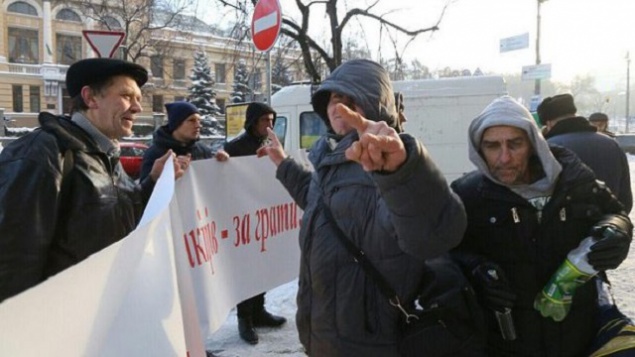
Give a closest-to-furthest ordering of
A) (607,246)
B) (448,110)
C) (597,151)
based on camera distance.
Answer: (607,246) → (597,151) → (448,110)

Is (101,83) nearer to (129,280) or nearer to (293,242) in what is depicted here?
(129,280)

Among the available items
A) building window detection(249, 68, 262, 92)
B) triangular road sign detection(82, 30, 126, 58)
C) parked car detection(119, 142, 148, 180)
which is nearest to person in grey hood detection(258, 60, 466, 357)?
triangular road sign detection(82, 30, 126, 58)

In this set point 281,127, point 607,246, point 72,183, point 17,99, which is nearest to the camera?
point 607,246

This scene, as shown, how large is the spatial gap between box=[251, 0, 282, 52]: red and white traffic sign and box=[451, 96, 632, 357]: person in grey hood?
162 inches

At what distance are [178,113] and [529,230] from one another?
3.00 metres

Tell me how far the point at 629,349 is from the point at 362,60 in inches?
55.1

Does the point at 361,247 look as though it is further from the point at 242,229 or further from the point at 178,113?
the point at 178,113

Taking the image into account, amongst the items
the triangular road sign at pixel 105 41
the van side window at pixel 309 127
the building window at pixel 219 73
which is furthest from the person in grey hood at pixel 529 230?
the building window at pixel 219 73

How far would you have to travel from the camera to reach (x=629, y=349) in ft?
6.08

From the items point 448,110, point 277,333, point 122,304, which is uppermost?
point 448,110

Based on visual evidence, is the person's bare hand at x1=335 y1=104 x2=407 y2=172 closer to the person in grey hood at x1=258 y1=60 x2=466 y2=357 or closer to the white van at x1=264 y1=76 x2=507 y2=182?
the person in grey hood at x1=258 y1=60 x2=466 y2=357

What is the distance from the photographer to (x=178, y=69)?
6094 cm

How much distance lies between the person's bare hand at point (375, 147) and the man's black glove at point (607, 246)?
0.87 m

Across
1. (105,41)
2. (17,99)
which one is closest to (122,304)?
(105,41)
